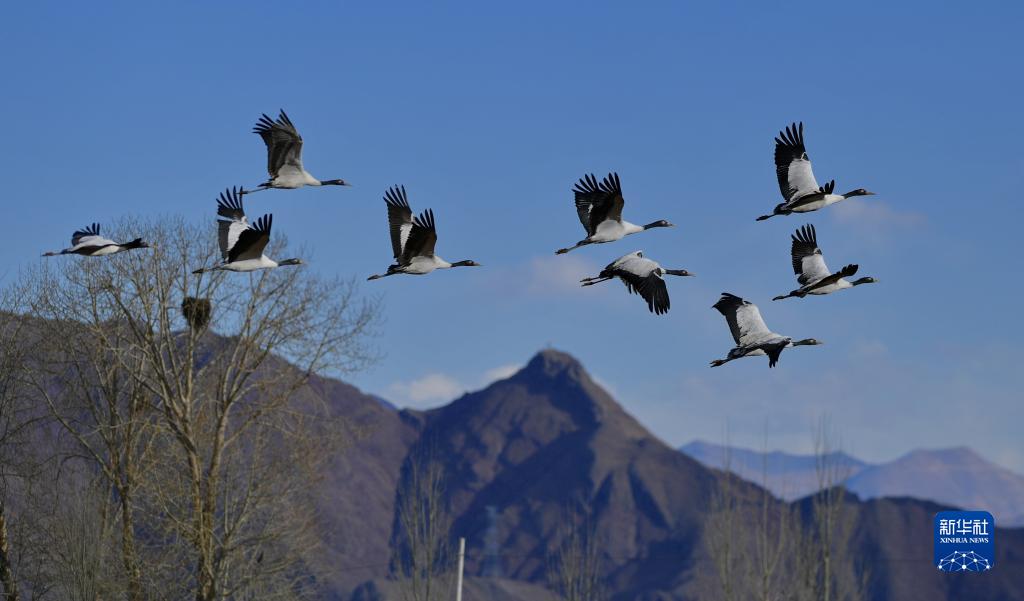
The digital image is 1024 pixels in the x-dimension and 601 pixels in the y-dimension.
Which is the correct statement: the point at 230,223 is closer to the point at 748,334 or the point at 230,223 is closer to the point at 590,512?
the point at 748,334

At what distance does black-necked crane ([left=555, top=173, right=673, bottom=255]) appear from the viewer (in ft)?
68.9

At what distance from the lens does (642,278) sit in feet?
66.3

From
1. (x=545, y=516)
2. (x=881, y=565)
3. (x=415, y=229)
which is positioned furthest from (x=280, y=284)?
Result: (x=545, y=516)

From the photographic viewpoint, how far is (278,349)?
37.9m

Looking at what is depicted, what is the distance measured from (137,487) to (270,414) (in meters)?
4.24

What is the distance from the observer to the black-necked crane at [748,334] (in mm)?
19016

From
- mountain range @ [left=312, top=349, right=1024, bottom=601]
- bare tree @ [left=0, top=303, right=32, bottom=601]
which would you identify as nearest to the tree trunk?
bare tree @ [left=0, top=303, right=32, bottom=601]

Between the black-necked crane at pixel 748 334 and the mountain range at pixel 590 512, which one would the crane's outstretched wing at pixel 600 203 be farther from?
the mountain range at pixel 590 512

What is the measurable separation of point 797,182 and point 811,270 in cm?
140

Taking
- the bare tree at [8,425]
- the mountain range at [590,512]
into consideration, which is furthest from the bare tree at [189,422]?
the mountain range at [590,512]

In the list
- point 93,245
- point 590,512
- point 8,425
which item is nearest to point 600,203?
point 93,245

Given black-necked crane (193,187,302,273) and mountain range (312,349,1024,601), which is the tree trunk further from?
mountain range (312,349,1024,601)

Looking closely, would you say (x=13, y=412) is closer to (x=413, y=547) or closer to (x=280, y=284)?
(x=280, y=284)

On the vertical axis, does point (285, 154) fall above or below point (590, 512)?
below
